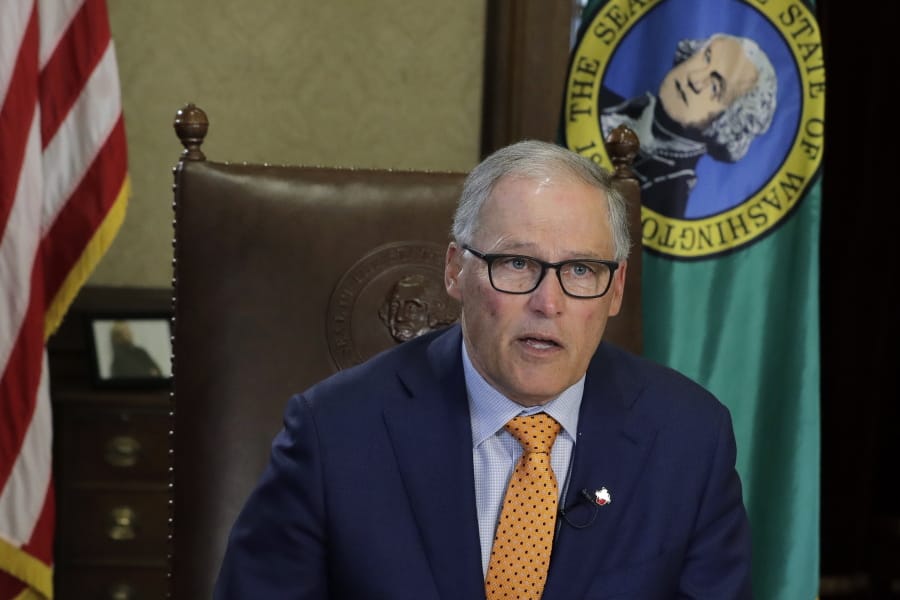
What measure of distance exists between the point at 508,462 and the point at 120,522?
1842 mm

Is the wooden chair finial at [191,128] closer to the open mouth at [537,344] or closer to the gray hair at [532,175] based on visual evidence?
the gray hair at [532,175]

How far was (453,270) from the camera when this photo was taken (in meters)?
1.78

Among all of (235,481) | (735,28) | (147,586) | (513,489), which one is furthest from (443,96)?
(513,489)

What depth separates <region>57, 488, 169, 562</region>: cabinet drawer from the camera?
324 cm

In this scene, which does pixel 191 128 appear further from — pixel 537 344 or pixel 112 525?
pixel 112 525

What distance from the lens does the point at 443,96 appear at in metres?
3.74

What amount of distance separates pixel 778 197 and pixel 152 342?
1.77 m

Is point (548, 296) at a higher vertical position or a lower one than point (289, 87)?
lower

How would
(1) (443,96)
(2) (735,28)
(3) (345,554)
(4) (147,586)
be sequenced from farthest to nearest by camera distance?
1. (1) (443,96)
2. (4) (147,586)
3. (2) (735,28)
4. (3) (345,554)

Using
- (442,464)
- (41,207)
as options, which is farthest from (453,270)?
(41,207)

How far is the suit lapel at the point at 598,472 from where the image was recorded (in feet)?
5.46

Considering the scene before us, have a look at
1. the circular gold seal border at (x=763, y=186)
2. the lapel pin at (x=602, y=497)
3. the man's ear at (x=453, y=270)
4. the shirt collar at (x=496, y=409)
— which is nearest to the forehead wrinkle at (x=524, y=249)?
the man's ear at (x=453, y=270)

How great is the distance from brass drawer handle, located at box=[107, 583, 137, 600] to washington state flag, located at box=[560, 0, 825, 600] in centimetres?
159

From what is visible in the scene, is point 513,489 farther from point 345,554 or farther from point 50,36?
point 50,36
